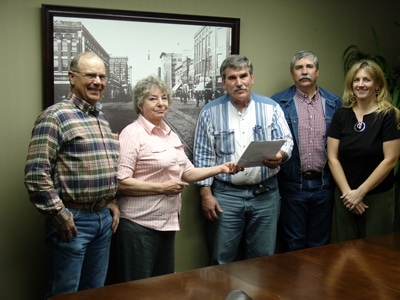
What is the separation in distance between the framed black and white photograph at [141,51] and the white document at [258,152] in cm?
67

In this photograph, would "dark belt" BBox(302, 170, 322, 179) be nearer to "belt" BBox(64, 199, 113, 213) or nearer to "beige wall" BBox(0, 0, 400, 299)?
"beige wall" BBox(0, 0, 400, 299)

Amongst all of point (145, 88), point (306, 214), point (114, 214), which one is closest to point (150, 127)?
point (145, 88)

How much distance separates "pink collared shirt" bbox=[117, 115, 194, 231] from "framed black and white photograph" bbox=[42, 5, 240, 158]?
50 cm

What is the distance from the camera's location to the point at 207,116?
2.90 metres

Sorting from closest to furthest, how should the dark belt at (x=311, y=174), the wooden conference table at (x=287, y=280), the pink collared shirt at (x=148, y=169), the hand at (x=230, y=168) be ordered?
the wooden conference table at (x=287, y=280)
the pink collared shirt at (x=148, y=169)
the hand at (x=230, y=168)
the dark belt at (x=311, y=174)

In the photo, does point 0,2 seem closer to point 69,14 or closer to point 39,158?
point 69,14

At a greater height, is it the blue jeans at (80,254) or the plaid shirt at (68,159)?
the plaid shirt at (68,159)

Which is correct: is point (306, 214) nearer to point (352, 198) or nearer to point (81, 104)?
point (352, 198)

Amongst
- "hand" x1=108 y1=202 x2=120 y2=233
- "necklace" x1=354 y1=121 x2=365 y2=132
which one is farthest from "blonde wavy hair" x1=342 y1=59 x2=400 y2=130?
"hand" x1=108 y1=202 x2=120 y2=233

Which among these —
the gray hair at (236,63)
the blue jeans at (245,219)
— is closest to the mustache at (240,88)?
the gray hair at (236,63)

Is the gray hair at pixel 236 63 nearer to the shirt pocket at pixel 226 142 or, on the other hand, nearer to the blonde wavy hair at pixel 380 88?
the shirt pocket at pixel 226 142

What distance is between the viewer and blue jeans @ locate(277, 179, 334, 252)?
3.05m

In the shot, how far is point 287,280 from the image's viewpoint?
1.64 m

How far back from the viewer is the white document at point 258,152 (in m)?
2.42
